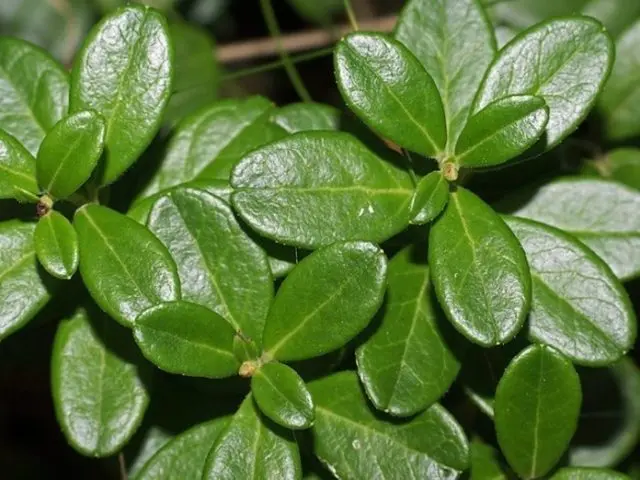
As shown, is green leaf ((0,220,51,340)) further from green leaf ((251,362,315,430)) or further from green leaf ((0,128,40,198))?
green leaf ((251,362,315,430))

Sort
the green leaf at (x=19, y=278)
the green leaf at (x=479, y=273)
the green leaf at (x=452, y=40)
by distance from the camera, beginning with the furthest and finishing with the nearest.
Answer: the green leaf at (x=452, y=40), the green leaf at (x=19, y=278), the green leaf at (x=479, y=273)

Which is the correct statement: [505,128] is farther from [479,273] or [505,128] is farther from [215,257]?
[215,257]

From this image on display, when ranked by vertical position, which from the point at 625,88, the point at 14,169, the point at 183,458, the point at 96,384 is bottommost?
the point at 183,458

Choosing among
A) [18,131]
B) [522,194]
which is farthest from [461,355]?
[18,131]

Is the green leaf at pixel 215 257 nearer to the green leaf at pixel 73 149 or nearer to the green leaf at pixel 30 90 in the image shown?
the green leaf at pixel 73 149

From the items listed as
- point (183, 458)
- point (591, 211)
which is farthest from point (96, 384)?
point (591, 211)

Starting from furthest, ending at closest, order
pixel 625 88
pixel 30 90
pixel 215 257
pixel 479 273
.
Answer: pixel 625 88 < pixel 30 90 < pixel 215 257 < pixel 479 273

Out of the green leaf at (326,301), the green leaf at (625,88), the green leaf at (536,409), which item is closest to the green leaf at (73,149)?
the green leaf at (326,301)
